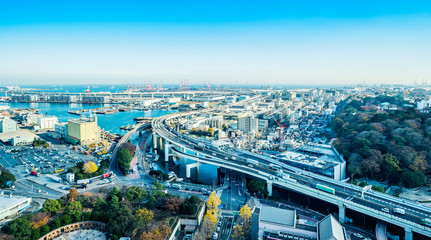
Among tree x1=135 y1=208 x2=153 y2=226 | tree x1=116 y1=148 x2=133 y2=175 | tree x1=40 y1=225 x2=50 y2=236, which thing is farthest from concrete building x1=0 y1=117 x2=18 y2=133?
tree x1=135 y1=208 x2=153 y2=226

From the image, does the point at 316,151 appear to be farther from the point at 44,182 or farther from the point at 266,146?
the point at 44,182

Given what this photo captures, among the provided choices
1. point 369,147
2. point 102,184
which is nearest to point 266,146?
point 369,147

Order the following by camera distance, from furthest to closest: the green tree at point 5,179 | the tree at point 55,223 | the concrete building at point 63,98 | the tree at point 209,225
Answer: the concrete building at point 63,98 → the green tree at point 5,179 → the tree at point 209,225 → the tree at point 55,223

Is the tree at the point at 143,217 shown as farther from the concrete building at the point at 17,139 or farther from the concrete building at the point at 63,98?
the concrete building at the point at 63,98

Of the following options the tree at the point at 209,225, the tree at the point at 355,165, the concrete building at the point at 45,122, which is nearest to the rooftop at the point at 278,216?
the tree at the point at 209,225

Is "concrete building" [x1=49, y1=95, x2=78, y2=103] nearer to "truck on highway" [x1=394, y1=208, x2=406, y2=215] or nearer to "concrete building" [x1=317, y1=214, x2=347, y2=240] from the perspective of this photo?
"concrete building" [x1=317, y1=214, x2=347, y2=240]
